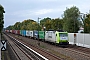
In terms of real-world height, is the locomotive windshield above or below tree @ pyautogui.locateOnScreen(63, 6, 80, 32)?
below

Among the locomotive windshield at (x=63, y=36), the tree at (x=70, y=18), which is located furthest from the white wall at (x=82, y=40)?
the tree at (x=70, y=18)

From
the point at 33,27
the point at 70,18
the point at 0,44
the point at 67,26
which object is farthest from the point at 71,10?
the point at 0,44

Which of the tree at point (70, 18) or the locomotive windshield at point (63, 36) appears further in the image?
the tree at point (70, 18)

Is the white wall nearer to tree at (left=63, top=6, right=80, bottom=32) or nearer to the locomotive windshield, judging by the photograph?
the locomotive windshield

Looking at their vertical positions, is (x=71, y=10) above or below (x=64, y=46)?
above

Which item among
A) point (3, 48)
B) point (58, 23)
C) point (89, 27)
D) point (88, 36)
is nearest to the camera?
point (3, 48)

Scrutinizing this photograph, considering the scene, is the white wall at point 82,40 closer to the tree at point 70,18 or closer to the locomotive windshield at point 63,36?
the locomotive windshield at point 63,36

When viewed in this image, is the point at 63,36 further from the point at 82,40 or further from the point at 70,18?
the point at 70,18

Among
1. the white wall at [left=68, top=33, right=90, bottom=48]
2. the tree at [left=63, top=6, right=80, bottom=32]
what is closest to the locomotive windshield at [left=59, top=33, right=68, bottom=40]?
the white wall at [left=68, top=33, right=90, bottom=48]

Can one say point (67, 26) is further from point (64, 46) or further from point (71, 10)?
point (64, 46)

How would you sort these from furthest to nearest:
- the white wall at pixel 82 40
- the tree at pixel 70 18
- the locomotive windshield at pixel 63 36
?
the tree at pixel 70 18 → the locomotive windshield at pixel 63 36 → the white wall at pixel 82 40

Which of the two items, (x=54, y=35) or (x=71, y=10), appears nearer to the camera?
(x=54, y=35)

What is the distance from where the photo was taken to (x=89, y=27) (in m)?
53.2

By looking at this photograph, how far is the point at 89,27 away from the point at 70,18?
28842 mm
